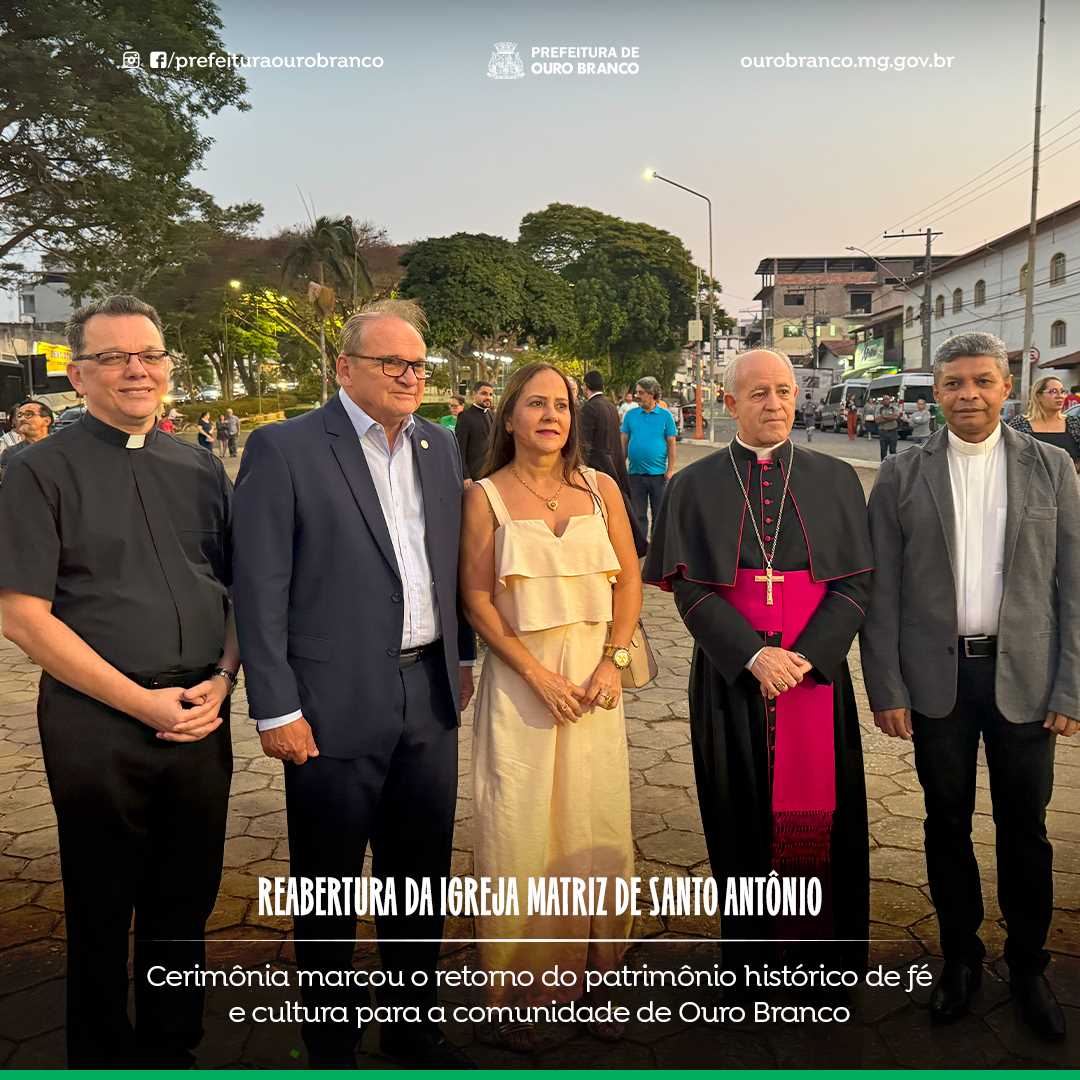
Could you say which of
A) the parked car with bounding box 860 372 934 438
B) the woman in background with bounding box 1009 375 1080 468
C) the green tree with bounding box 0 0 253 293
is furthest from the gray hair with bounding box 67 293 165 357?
the parked car with bounding box 860 372 934 438

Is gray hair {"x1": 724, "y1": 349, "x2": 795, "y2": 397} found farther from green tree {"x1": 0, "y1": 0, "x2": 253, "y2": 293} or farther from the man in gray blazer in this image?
green tree {"x1": 0, "y1": 0, "x2": 253, "y2": 293}

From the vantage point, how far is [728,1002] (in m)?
2.39

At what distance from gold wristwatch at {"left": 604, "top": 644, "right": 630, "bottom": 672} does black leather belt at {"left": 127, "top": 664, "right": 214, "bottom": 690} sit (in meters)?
1.03

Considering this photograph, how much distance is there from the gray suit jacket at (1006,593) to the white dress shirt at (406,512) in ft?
4.05

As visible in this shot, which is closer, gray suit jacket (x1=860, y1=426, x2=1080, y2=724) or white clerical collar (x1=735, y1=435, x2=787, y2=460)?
gray suit jacket (x1=860, y1=426, x2=1080, y2=724)

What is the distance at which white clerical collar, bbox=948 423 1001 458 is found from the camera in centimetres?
236

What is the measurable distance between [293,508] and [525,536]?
590 millimetres

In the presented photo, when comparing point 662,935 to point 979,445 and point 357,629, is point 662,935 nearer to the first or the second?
point 357,629

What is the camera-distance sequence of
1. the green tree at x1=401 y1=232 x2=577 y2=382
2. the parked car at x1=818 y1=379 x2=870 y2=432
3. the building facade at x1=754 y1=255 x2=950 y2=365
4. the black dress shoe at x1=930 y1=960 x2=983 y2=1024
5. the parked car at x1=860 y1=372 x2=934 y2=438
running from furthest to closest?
the building facade at x1=754 y1=255 x2=950 y2=365, the parked car at x1=818 y1=379 x2=870 y2=432, the parked car at x1=860 y1=372 x2=934 y2=438, the green tree at x1=401 y1=232 x2=577 y2=382, the black dress shoe at x1=930 y1=960 x2=983 y2=1024

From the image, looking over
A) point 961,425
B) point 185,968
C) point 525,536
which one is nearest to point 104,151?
point 525,536

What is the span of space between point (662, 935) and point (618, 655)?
40.2 inches

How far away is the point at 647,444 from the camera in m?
8.84

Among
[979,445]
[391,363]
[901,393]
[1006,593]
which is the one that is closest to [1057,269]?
[901,393]

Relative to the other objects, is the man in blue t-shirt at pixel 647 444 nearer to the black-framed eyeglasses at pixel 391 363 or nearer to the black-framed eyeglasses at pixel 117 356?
the black-framed eyeglasses at pixel 391 363
